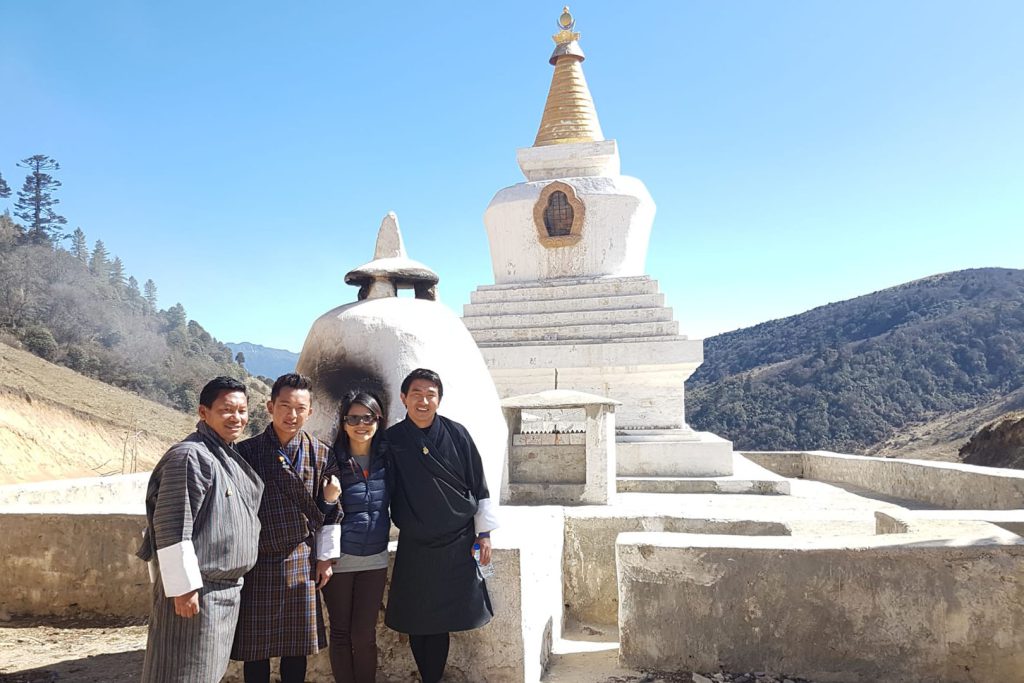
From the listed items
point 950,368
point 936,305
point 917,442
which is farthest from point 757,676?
point 936,305

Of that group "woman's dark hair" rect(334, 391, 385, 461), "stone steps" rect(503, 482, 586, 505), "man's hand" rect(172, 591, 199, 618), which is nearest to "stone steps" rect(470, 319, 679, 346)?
"stone steps" rect(503, 482, 586, 505)

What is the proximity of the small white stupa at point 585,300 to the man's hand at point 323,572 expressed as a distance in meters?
7.44

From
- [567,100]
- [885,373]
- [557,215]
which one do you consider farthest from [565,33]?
[885,373]

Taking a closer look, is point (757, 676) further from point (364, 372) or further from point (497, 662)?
point (364, 372)

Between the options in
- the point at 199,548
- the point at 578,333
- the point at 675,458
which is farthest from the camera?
the point at 578,333

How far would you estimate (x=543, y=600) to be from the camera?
158 inches

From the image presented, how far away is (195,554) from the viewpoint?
2.52m

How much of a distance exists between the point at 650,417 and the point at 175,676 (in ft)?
31.6

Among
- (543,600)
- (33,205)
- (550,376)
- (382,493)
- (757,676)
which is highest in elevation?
(33,205)

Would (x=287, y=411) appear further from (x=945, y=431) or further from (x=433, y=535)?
(x=945, y=431)

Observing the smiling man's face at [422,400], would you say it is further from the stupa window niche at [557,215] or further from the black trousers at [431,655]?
the stupa window niche at [557,215]

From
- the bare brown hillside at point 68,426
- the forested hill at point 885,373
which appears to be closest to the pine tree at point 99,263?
the bare brown hillside at point 68,426

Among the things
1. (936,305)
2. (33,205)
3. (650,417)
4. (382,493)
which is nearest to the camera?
(382,493)

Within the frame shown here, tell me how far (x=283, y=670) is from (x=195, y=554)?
0.81 metres
